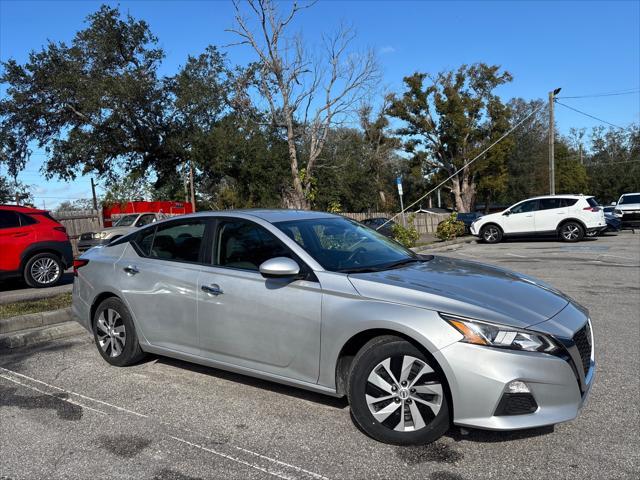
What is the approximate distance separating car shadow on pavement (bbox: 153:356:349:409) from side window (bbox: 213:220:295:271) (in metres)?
1.09

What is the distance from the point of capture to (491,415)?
3227 mm

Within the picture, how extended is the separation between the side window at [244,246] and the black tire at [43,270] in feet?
23.0

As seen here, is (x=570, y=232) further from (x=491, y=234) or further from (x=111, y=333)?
(x=111, y=333)

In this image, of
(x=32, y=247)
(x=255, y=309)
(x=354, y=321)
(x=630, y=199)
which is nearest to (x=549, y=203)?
(x=630, y=199)

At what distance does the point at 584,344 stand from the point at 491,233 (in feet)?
56.3

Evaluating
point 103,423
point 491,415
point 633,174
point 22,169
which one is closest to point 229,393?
point 103,423

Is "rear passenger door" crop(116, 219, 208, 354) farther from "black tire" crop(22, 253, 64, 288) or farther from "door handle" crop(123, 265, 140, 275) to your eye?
"black tire" crop(22, 253, 64, 288)

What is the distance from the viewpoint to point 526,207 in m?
19.8

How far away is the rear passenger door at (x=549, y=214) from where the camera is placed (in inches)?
750

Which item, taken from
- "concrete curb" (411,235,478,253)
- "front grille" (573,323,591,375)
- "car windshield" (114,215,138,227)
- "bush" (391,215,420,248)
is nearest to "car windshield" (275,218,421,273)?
"front grille" (573,323,591,375)

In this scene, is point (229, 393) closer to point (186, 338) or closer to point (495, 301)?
point (186, 338)

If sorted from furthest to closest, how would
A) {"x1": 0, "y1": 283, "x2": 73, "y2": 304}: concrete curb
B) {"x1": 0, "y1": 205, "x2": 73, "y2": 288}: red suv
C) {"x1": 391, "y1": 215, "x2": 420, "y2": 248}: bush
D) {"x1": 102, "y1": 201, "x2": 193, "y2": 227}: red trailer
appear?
1. {"x1": 102, "y1": 201, "x2": 193, "y2": 227}: red trailer
2. {"x1": 391, "y1": 215, "x2": 420, "y2": 248}: bush
3. {"x1": 0, "y1": 205, "x2": 73, "y2": 288}: red suv
4. {"x1": 0, "y1": 283, "x2": 73, "y2": 304}: concrete curb

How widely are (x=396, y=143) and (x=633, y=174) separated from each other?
1116 inches

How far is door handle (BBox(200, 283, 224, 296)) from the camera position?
4402mm
